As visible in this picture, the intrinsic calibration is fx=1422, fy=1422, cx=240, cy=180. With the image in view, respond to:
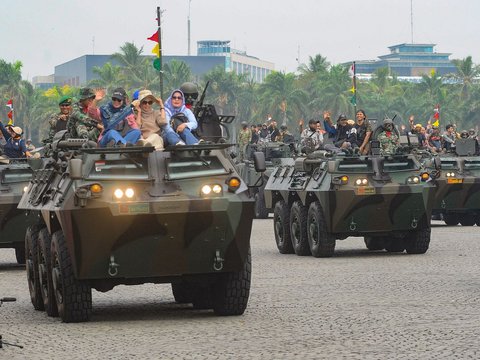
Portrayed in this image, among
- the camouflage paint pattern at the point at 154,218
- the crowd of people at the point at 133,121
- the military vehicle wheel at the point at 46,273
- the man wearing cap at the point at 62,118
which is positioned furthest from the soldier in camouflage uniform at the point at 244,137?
the camouflage paint pattern at the point at 154,218

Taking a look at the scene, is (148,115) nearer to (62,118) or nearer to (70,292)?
(70,292)

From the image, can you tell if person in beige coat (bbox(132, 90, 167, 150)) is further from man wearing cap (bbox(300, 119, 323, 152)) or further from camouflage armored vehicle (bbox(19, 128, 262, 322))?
man wearing cap (bbox(300, 119, 323, 152))

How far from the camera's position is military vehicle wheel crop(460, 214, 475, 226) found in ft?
116

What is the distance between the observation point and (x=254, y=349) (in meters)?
11.3

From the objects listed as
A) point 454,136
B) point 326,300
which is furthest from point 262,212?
point 326,300

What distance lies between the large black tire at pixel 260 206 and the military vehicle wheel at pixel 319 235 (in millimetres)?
16828

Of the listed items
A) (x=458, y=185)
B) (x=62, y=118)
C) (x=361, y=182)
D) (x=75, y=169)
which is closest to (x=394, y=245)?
(x=361, y=182)

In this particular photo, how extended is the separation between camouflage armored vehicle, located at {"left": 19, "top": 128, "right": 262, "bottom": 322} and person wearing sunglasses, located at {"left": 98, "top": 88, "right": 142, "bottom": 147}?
30.2 inches

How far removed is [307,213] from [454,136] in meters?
17.9

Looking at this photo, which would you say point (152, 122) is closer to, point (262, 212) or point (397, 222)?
point (397, 222)

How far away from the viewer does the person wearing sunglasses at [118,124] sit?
14.9 m

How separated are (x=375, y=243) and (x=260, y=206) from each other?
16.2 meters

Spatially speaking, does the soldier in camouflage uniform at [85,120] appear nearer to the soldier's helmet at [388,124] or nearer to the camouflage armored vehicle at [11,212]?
the camouflage armored vehicle at [11,212]

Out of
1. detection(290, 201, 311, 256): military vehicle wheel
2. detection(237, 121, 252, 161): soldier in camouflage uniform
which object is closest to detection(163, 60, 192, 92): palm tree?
detection(237, 121, 252, 161): soldier in camouflage uniform
